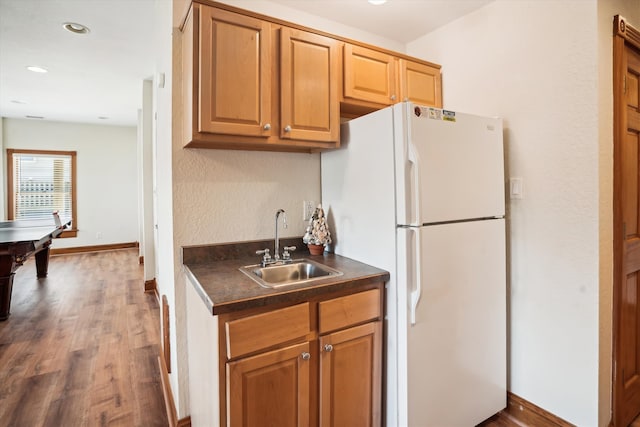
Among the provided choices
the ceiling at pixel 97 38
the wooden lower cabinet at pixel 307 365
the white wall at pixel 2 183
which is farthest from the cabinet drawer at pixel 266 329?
the white wall at pixel 2 183

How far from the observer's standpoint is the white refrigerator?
1562mm

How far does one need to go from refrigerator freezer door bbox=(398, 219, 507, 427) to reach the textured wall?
6.7 inches

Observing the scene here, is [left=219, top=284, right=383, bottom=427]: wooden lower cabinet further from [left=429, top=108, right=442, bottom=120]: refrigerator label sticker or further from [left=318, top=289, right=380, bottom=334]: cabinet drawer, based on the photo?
[left=429, top=108, right=442, bottom=120]: refrigerator label sticker

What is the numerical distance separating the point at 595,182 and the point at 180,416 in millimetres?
2436

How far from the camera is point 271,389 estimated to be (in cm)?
132

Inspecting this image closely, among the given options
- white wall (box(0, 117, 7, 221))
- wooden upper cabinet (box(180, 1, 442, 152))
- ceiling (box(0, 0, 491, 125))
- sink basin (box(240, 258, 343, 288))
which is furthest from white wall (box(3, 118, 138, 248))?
sink basin (box(240, 258, 343, 288))

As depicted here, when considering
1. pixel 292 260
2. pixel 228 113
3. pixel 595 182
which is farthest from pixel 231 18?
pixel 595 182

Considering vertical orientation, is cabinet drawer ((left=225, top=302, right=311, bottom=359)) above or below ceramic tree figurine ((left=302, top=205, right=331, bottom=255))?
below

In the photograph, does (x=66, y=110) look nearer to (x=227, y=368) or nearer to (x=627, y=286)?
(x=227, y=368)

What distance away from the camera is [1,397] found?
212cm

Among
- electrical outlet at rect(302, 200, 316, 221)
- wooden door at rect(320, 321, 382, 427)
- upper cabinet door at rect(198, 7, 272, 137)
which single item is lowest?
wooden door at rect(320, 321, 382, 427)

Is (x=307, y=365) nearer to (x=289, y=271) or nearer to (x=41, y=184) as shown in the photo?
(x=289, y=271)

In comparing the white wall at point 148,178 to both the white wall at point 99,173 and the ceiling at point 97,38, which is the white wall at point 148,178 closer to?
the ceiling at point 97,38

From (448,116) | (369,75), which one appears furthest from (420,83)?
(448,116)
